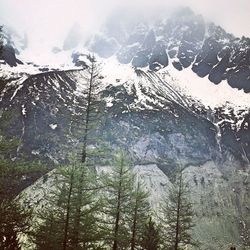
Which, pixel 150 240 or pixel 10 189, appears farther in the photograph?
pixel 150 240

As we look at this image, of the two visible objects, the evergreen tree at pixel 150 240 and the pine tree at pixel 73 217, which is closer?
the pine tree at pixel 73 217

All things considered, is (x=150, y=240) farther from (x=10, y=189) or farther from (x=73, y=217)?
(x=10, y=189)

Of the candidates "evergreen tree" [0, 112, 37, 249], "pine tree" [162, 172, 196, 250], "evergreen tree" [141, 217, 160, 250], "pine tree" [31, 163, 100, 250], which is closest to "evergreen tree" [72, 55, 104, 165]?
"pine tree" [31, 163, 100, 250]

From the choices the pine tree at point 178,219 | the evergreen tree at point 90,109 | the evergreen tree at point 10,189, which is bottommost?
the evergreen tree at point 10,189

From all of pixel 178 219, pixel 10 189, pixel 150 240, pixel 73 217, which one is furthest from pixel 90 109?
pixel 178 219

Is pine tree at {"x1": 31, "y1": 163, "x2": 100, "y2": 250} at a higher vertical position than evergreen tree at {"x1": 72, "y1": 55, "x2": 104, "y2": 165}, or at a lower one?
lower

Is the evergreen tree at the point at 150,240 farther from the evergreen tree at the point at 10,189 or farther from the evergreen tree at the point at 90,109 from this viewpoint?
the evergreen tree at the point at 10,189

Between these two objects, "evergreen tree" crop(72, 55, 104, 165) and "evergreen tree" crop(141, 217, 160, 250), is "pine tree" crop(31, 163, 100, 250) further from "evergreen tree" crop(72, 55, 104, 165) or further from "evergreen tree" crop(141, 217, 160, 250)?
"evergreen tree" crop(141, 217, 160, 250)

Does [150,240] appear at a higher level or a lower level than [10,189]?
higher

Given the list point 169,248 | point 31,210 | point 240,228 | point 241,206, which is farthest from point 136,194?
point 241,206

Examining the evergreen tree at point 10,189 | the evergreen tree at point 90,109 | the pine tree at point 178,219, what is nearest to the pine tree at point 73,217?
the evergreen tree at point 90,109

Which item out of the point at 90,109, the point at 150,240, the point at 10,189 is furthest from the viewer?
the point at 150,240

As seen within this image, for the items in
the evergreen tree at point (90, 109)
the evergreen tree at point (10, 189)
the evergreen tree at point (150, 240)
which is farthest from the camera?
the evergreen tree at point (150, 240)

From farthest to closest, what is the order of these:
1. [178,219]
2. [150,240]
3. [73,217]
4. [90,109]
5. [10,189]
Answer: [178,219] → [150,240] → [90,109] → [73,217] → [10,189]
